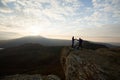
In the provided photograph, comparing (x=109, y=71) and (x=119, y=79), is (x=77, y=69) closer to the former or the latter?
(x=109, y=71)

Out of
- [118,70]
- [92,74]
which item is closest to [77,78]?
[92,74]

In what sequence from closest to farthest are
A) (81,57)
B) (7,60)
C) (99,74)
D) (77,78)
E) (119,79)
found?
1. (119,79)
2. (99,74)
3. (77,78)
4. (81,57)
5. (7,60)

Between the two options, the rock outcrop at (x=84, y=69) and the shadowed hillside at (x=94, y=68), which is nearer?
the shadowed hillside at (x=94, y=68)

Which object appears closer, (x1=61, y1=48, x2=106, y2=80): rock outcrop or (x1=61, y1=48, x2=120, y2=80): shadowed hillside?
(x1=61, y1=48, x2=120, y2=80): shadowed hillside

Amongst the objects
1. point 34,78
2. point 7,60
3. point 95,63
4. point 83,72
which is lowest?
point 7,60

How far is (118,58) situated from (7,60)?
60.0 meters

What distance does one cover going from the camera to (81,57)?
17406mm

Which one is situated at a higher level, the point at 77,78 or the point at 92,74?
the point at 92,74

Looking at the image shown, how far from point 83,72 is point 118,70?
158 inches

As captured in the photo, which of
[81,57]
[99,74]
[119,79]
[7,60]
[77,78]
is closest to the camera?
[119,79]

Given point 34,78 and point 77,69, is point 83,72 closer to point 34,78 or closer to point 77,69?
point 77,69

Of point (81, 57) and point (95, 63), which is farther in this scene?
point (81, 57)

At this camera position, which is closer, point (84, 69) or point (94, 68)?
point (94, 68)

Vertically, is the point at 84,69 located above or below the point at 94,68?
below
